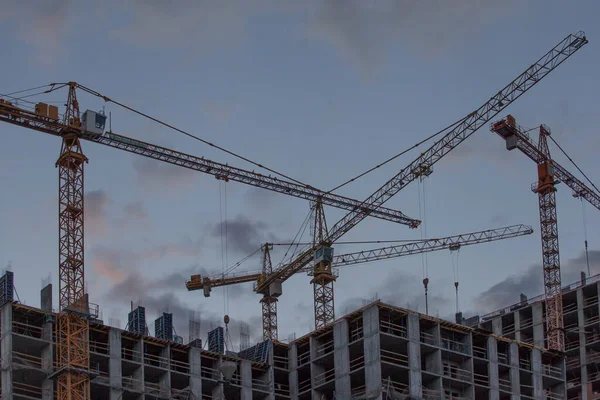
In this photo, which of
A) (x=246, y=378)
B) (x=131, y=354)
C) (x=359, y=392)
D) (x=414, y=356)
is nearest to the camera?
(x=131, y=354)

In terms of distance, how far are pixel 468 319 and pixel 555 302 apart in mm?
14764

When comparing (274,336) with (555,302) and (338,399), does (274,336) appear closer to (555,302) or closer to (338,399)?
(555,302)

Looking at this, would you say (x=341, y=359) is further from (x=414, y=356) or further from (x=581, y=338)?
(x=581, y=338)

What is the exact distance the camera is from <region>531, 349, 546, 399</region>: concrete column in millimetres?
147500

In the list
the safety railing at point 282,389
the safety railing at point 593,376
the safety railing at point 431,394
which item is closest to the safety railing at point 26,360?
the safety railing at point 282,389

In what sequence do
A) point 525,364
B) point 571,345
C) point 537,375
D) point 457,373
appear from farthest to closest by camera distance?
point 571,345 → point 525,364 → point 537,375 → point 457,373

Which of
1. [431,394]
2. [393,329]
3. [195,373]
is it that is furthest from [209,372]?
[431,394]

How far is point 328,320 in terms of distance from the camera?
187500 millimetres

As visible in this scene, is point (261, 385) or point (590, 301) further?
point (590, 301)

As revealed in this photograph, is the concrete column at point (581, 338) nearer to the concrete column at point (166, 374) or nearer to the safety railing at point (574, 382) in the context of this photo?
the safety railing at point (574, 382)

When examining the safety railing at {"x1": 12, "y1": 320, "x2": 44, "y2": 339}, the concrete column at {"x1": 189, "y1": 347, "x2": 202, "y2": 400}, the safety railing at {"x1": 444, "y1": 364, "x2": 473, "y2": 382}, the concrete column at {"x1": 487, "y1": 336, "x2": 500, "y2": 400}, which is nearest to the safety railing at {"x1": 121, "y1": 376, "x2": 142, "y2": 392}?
the concrete column at {"x1": 189, "y1": 347, "x2": 202, "y2": 400}

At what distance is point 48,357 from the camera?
129750mm

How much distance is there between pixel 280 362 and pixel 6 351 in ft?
114

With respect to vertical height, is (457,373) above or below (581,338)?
below
